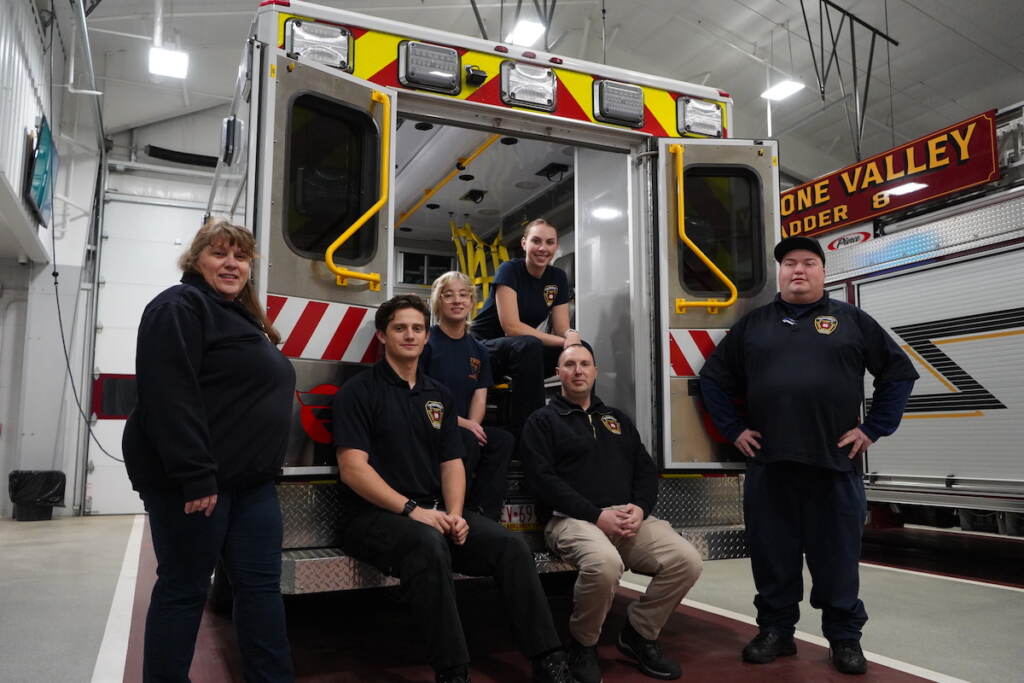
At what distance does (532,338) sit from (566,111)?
1.16m

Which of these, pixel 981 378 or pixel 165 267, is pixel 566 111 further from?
pixel 165 267

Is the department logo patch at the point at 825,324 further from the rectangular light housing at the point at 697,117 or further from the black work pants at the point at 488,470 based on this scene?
the black work pants at the point at 488,470

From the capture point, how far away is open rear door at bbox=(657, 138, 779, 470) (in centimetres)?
385

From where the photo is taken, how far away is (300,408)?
3115 millimetres

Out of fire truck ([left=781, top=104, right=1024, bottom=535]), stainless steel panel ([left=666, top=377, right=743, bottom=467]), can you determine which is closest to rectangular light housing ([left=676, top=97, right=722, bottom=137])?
stainless steel panel ([left=666, top=377, right=743, bottom=467])

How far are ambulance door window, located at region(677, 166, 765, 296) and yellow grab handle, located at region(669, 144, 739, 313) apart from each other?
5.3 inches

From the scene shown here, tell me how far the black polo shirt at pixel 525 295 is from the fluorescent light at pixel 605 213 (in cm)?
39

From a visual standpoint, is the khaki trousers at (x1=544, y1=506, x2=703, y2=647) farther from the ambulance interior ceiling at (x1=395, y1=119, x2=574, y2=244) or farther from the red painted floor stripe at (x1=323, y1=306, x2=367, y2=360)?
the ambulance interior ceiling at (x1=395, y1=119, x2=574, y2=244)

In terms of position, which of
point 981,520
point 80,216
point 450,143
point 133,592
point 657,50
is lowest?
point 133,592

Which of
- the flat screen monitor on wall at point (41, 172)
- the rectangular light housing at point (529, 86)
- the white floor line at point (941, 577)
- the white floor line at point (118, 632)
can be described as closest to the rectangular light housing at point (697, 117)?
the rectangular light housing at point (529, 86)

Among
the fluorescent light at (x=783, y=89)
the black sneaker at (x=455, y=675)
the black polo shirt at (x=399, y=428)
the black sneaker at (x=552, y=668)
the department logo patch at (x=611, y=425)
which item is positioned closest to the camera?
the black sneaker at (x=455, y=675)

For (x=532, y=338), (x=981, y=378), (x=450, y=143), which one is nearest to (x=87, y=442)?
(x=450, y=143)

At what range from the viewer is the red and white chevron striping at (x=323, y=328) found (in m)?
3.12

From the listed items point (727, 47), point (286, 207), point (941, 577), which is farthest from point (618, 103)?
point (727, 47)
